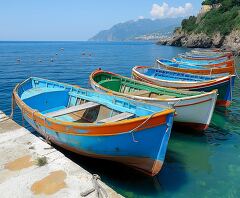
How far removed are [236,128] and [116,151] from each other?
27.0ft

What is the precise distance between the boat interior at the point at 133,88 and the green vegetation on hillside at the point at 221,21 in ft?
184

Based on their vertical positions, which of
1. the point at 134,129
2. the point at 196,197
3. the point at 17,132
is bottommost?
the point at 196,197

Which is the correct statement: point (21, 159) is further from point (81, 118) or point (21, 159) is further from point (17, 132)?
point (81, 118)

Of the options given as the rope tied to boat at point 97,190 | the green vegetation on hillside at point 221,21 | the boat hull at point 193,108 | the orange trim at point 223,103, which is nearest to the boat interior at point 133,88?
the boat hull at point 193,108

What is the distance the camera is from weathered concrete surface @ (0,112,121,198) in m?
6.69

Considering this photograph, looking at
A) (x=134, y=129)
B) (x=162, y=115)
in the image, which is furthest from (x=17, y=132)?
(x=162, y=115)

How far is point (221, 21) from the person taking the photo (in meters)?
73.6

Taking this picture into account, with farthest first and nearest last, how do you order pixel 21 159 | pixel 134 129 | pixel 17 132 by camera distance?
pixel 17 132
pixel 21 159
pixel 134 129

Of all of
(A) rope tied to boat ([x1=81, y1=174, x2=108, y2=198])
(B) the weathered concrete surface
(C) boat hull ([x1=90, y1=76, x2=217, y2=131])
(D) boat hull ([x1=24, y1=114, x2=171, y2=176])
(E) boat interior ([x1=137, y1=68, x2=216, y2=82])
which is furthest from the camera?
(E) boat interior ([x1=137, y1=68, x2=216, y2=82])

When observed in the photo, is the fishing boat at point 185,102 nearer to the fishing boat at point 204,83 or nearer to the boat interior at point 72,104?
the boat interior at point 72,104

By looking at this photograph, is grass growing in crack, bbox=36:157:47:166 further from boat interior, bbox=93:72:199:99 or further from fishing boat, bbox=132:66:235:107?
fishing boat, bbox=132:66:235:107

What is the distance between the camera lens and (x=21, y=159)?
27.2 feet

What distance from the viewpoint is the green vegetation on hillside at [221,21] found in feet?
224

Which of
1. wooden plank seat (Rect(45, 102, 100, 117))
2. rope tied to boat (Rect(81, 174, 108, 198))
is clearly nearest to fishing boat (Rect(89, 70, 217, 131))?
wooden plank seat (Rect(45, 102, 100, 117))
